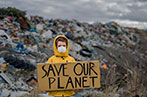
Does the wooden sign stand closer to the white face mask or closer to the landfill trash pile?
the landfill trash pile

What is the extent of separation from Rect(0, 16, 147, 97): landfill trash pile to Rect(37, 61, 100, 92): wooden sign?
1.20 ft

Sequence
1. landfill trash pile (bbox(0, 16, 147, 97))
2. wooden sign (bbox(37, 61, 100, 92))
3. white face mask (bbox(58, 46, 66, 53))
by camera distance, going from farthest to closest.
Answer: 1. landfill trash pile (bbox(0, 16, 147, 97))
2. white face mask (bbox(58, 46, 66, 53))
3. wooden sign (bbox(37, 61, 100, 92))

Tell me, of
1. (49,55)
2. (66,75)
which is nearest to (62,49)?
(66,75)

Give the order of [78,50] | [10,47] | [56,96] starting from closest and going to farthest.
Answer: [56,96]
[10,47]
[78,50]

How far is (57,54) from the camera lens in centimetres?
398

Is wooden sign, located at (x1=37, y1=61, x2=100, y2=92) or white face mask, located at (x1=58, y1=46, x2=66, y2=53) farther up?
white face mask, located at (x1=58, y1=46, x2=66, y2=53)

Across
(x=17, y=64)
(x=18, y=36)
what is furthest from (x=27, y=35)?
(x=17, y=64)

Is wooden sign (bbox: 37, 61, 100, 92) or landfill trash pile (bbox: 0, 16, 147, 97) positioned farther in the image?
landfill trash pile (bbox: 0, 16, 147, 97)

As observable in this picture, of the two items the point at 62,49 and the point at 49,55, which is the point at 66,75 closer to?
the point at 62,49

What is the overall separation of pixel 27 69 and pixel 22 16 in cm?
590

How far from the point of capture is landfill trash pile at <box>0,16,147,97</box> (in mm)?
4179

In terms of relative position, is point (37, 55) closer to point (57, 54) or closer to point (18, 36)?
point (18, 36)

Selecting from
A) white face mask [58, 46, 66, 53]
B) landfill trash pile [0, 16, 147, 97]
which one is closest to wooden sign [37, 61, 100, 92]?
landfill trash pile [0, 16, 147, 97]

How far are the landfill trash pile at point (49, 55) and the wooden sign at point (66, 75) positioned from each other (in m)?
0.37
